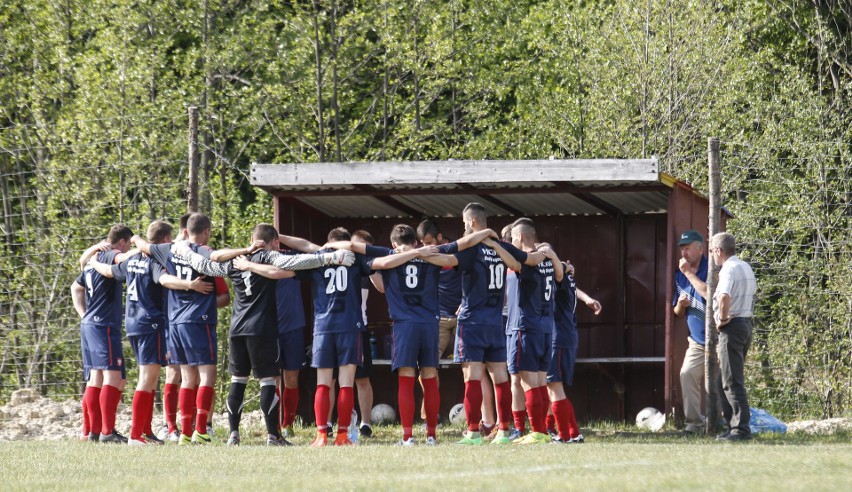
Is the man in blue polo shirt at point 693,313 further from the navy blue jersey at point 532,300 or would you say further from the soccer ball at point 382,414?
the soccer ball at point 382,414

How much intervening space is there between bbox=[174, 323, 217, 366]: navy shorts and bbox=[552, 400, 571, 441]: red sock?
9.52 ft

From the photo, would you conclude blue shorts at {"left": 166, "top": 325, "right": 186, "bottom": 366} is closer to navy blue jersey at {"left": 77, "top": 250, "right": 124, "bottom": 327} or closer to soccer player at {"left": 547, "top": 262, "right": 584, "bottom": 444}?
navy blue jersey at {"left": 77, "top": 250, "right": 124, "bottom": 327}

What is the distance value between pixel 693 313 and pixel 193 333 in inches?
189

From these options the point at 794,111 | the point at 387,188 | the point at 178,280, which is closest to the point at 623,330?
the point at 387,188

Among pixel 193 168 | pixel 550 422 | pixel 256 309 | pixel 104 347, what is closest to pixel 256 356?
pixel 256 309

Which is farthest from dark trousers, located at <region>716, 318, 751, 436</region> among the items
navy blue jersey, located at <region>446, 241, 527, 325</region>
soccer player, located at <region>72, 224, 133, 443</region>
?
soccer player, located at <region>72, 224, 133, 443</region>

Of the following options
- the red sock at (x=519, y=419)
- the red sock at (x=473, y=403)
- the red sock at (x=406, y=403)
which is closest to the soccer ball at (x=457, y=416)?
the red sock at (x=519, y=419)

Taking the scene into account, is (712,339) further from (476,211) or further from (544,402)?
(476,211)

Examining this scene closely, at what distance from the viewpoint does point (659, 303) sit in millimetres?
13867

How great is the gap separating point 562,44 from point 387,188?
12.4 meters

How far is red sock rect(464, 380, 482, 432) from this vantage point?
10312 mm

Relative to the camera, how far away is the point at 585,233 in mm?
14188

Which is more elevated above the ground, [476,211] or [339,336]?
[476,211]

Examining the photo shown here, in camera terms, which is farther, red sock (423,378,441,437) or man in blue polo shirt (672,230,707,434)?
man in blue polo shirt (672,230,707,434)
